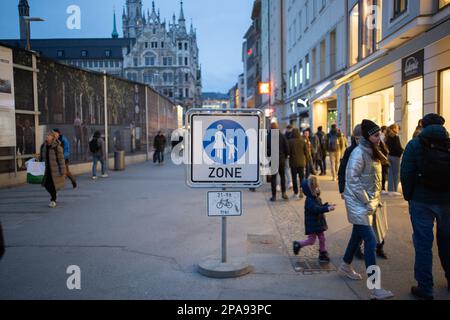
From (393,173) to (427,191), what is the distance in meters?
7.14

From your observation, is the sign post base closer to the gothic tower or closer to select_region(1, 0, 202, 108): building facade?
the gothic tower

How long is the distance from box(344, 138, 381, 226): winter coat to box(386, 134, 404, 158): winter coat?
21.7 ft

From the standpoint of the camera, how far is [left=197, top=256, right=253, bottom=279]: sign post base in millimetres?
5352

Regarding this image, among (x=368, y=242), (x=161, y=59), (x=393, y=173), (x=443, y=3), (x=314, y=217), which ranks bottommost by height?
(x=368, y=242)

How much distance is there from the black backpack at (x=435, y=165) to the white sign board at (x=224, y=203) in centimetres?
205

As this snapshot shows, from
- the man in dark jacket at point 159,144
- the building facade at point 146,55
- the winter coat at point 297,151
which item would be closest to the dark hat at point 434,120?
the winter coat at point 297,151

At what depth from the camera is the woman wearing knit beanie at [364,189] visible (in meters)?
5.08

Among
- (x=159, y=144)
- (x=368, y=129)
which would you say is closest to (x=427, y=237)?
(x=368, y=129)

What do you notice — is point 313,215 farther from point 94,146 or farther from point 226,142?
point 94,146

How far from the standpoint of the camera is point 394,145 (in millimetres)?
11438

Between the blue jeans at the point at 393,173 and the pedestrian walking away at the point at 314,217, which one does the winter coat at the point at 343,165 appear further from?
the blue jeans at the point at 393,173

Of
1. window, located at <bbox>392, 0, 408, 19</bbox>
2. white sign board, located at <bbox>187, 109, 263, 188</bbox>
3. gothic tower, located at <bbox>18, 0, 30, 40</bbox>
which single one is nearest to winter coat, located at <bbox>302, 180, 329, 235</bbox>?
white sign board, located at <bbox>187, 109, 263, 188</bbox>
